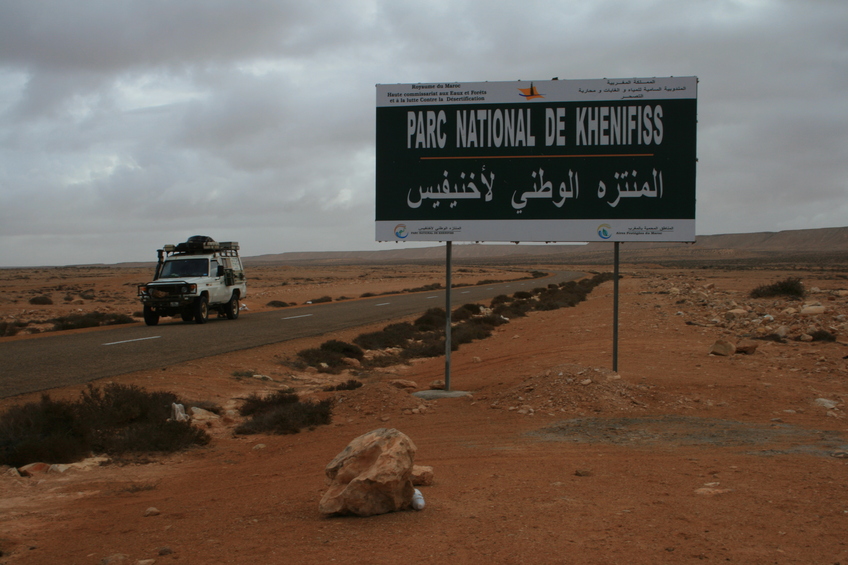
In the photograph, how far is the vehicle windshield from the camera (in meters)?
23.0

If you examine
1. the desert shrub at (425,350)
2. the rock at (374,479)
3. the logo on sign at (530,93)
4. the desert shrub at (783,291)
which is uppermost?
the logo on sign at (530,93)

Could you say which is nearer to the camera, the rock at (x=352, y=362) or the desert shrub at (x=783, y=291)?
the rock at (x=352, y=362)

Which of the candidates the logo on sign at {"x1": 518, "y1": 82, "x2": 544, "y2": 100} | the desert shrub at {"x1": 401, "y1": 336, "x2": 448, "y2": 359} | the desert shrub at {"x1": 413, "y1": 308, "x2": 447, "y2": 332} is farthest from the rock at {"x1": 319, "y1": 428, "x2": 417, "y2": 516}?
the desert shrub at {"x1": 413, "y1": 308, "x2": 447, "y2": 332}

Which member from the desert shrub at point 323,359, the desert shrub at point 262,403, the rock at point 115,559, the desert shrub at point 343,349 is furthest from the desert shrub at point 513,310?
the rock at point 115,559

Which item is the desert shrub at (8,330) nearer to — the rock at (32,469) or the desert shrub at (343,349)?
the desert shrub at (343,349)

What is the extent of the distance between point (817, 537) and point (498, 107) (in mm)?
7843

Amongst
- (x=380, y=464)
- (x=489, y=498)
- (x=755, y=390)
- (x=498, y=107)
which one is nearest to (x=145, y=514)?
(x=380, y=464)

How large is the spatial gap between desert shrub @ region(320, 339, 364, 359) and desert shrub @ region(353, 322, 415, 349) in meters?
1.14

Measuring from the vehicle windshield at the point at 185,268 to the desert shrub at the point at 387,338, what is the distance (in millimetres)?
6964

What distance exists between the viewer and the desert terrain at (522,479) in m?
4.37

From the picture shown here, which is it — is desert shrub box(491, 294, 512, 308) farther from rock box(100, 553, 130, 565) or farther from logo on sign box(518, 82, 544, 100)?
rock box(100, 553, 130, 565)

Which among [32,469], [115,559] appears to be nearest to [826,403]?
[115,559]

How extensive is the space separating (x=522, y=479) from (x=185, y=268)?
19.7m

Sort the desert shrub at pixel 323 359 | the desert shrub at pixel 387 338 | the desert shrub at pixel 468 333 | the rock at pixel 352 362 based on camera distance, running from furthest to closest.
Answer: the desert shrub at pixel 468 333 < the desert shrub at pixel 387 338 < the rock at pixel 352 362 < the desert shrub at pixel 323 359
